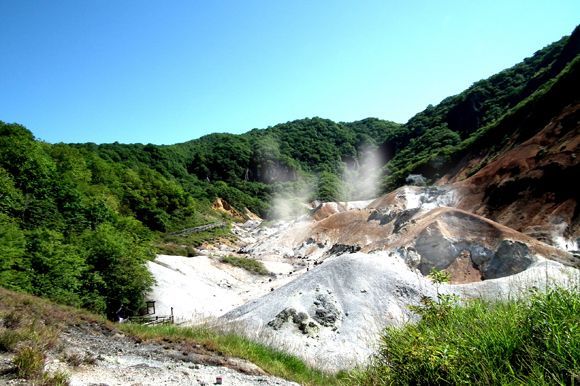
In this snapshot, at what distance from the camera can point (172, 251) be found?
54000mm

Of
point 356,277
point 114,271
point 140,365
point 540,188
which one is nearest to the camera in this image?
point 140,365

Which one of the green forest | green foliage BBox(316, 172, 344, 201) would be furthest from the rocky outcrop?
green foliage BBox(316, 172, 344, 201)

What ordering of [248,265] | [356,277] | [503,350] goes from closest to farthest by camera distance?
[503,350] → [356,277] → [248,265]

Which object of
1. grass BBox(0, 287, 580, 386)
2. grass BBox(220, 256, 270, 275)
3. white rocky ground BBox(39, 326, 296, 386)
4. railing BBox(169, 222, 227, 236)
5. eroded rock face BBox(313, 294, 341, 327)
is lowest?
grass BBox(220, 256, 270, 275)

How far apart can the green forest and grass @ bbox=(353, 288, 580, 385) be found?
17614 mm

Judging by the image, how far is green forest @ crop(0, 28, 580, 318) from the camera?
22.8 meters

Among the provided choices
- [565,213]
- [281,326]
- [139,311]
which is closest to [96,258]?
[139,311]

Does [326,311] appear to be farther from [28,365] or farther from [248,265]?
[248,265]

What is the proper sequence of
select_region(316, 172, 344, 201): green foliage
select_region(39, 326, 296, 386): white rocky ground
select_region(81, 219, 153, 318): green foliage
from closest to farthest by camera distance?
select_region(39, 326, 296, 386): white rocky ground < select_region(81, 219, 153, 318): green foliage < select_region(316, 172, 344, 201): green foliage

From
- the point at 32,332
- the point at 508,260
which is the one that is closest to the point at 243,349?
the point at 32,332

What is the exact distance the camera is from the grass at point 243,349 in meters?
10.3

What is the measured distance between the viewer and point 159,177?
9506 cm

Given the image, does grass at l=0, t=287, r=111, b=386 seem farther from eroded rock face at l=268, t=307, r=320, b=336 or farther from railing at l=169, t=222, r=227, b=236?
railing at l=169, t=222, r=227, b=236

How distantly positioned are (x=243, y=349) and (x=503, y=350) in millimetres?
7788
